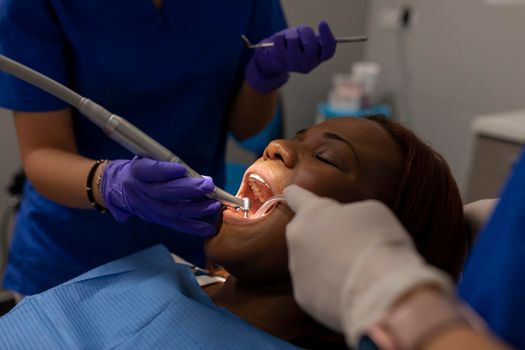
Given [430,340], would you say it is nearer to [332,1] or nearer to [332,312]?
[332,312]

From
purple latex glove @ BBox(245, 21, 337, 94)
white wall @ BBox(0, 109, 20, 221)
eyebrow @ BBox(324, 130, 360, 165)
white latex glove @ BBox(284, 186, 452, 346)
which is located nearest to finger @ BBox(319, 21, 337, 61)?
purple latex glove @ BBox(245, 21, 337, 94)

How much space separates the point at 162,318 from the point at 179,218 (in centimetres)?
18

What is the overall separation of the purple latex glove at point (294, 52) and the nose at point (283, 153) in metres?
0.30

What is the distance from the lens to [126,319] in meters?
0.92

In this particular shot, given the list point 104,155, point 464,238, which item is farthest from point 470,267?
point 104,155

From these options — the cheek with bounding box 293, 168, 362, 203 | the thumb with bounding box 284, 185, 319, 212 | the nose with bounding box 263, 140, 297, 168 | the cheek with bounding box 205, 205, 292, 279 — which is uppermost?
the thumb with bounding box 284, 185, 319, 212

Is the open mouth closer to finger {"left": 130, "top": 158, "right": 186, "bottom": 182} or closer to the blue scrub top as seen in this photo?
finger {"left": 130, "top": 158, "right": 186, "bottom": 182}

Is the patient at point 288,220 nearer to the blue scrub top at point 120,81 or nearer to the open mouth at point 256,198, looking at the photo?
the open mouth at point 256,198

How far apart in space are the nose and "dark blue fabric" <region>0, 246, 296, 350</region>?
0.29 metres

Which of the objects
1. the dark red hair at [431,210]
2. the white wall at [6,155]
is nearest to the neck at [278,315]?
the dark red hair at [431,210]

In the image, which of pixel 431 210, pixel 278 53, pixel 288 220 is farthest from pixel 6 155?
pixel 431 210

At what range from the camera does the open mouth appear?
92 centimetres

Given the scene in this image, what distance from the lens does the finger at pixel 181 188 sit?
0.91 meters

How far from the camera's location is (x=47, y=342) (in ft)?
2.84
